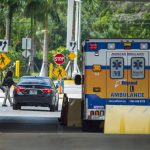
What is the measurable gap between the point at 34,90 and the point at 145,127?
11.1 m

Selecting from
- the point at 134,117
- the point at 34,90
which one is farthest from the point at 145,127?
the point at 34,90

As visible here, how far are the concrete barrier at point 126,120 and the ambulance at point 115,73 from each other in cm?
85

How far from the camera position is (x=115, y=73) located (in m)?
18.1

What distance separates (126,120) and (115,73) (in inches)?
61.8

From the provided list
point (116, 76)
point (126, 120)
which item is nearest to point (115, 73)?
point (116, 76)

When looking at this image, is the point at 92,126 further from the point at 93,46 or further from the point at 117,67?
the point at 93,46

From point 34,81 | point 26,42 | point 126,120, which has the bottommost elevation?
point 126,120

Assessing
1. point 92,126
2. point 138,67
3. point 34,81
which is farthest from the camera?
point 34,81

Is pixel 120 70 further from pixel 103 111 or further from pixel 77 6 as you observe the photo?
pixel 77 6

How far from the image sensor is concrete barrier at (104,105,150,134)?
56.1 ft

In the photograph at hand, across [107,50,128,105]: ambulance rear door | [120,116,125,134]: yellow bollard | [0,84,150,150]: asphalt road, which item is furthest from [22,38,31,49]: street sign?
[120,116,125,134]: yellow bollard

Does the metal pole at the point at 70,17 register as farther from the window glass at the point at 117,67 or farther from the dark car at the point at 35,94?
the window glass at the point at 117,67

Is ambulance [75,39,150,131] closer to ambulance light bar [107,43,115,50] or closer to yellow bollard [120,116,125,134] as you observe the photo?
ambulance light bar [107,43,115,50]

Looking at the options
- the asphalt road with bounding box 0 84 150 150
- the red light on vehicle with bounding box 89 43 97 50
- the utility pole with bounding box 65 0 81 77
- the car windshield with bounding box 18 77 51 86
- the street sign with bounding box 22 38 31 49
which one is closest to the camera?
the asphalt road with bounding box 0 84 150 150
